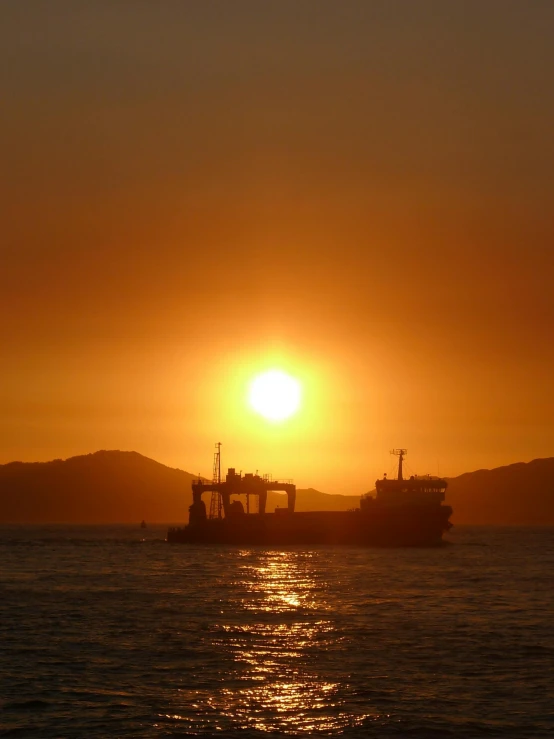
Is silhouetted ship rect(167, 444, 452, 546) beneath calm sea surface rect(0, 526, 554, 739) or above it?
above

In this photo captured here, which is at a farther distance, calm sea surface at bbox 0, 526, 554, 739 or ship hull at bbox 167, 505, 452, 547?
ship hull at bbox 167, 505, 452, 547

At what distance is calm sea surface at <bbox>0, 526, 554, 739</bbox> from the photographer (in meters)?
27.0

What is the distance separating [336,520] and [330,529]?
159 centimetres

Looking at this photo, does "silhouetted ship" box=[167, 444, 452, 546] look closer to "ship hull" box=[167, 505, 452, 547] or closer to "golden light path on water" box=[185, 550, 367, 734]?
"ship hull" box=[167, 505, 452, 547]

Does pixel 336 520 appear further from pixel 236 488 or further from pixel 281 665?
pixel 281 665

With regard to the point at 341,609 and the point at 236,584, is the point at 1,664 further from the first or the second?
the point at 236,584

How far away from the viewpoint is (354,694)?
29969 mm

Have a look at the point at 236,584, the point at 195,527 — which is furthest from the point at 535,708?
the point at 195,527

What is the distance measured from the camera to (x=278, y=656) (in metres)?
36.6

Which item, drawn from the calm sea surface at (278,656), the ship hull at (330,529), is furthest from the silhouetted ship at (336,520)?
the calm sea surface at (278,656)

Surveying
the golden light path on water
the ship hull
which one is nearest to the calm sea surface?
the golden light path on water

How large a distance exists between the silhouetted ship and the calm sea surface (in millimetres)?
47130

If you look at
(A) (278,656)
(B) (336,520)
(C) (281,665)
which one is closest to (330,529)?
(B) (336,520)

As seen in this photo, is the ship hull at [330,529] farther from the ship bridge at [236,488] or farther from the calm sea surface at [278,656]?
the calm sea surface at [278,656]
